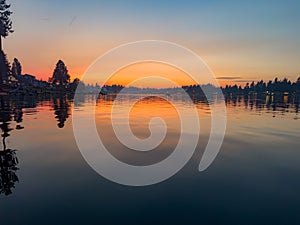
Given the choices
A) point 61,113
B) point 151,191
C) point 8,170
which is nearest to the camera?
point 151,191

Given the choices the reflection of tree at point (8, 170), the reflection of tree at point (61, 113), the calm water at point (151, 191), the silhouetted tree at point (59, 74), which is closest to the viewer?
the calm water at point (151, 191)

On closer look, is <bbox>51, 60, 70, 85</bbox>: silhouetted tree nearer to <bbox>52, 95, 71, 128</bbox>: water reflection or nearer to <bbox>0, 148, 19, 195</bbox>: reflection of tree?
<bbox>52, 95, 71, 128</bbox>: water reflection

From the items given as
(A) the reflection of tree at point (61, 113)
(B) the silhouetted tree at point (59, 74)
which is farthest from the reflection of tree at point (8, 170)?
(B) the silhouetted tree at point (59, 74)

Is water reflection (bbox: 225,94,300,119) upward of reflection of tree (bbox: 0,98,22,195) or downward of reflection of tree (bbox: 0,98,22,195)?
upward

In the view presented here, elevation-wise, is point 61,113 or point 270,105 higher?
point 270,105

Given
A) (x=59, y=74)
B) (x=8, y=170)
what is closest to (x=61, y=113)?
(x=8, y=170)

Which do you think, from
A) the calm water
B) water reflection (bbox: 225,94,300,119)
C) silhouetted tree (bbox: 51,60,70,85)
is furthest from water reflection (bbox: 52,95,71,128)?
silhouetted tree (bbox: 51,60,70,85)

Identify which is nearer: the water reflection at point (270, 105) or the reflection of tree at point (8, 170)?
the reflection of tree at point (8, 170)

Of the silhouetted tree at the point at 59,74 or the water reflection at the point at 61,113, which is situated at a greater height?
the silhouetted tree at the point at 59,74

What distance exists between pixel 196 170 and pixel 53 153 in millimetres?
7052

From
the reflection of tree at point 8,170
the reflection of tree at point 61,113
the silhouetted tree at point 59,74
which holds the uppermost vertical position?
the silhouetted tree at point 59,74

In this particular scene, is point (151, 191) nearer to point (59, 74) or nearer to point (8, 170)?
point (8, 170)

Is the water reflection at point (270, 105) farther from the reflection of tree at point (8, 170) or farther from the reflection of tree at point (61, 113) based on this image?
the reflection of tree at point (8, 170)

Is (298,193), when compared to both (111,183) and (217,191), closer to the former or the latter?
(217,191)
